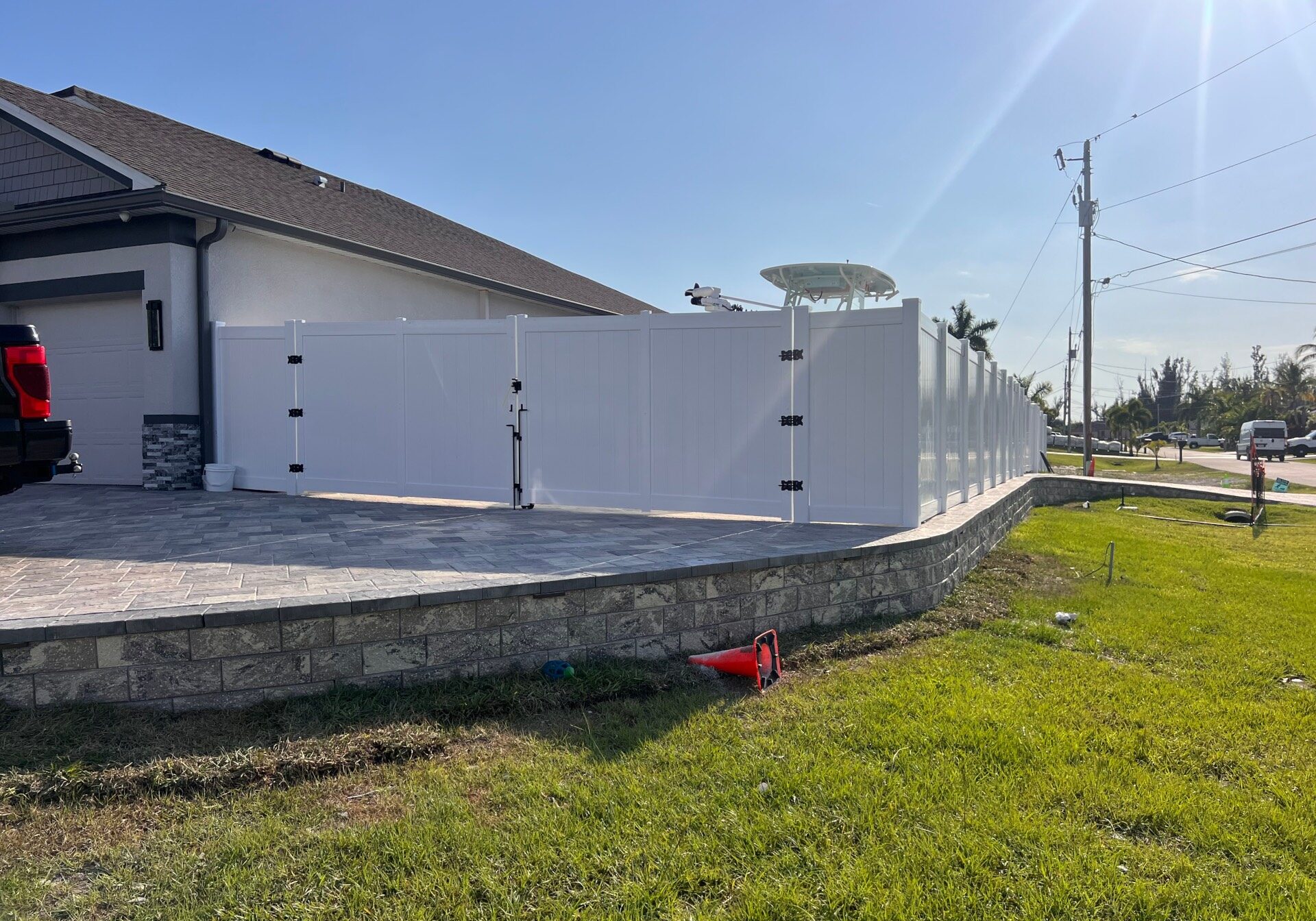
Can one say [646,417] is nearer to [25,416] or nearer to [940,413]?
[940,413]

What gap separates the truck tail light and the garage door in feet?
17.8

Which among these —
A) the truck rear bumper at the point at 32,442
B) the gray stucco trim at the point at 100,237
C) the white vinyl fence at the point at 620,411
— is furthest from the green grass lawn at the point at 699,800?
the gray stucco trim at the point at 100,237

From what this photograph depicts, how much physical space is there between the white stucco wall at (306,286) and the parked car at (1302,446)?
49.6 meters

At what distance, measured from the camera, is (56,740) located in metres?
3.29

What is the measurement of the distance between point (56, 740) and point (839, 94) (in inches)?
456

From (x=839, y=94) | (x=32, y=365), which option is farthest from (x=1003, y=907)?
(x=839, y=94)

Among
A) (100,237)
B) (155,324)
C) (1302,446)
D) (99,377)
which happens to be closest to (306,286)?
(155,324)

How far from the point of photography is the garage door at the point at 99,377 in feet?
32.8

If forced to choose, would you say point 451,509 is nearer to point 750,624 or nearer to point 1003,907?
point 750,624

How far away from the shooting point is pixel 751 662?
4.39m

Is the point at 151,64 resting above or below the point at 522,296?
above

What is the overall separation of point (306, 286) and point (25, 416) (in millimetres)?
6524

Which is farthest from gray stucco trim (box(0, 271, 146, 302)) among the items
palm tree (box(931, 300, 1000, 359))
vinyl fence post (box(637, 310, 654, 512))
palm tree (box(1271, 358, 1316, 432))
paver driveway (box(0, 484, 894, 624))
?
palm tree (box(1271, 358, 1316, 432))

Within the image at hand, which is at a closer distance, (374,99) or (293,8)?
(293,8)
